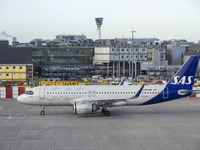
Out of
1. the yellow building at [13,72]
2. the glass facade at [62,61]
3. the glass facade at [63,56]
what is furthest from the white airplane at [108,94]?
the glass facade at [63,56]

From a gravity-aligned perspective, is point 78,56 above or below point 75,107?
above

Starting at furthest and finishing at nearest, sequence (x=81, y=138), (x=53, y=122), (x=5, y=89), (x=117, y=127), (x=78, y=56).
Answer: (x=78, y=56), (x=5, y=89), (x=53, y=122), (x=117, y=127), (x=81, y=138)

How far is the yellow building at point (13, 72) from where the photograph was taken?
85.8 meters

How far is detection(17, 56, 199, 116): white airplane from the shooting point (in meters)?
39.1

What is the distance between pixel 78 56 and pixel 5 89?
64.9m

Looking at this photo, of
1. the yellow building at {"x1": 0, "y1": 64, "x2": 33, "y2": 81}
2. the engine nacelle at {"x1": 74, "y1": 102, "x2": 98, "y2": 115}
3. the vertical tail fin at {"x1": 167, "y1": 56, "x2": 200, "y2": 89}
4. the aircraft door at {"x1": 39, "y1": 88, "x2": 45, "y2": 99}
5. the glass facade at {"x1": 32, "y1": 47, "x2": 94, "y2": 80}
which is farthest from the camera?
the glass facade at {"x1": 32, "y1": 47, "x2": 94, "y2": 80}

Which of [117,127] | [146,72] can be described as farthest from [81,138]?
[146,72]

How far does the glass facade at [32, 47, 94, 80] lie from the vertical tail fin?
258 feet

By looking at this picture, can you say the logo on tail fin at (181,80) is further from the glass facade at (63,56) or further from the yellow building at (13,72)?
the glass facade at (63,56)

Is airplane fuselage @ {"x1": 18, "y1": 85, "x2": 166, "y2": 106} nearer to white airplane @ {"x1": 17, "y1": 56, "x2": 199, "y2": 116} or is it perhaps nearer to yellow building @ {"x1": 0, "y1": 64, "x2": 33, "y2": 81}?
white airplane @ {"x1": 17, "y1": 56, "x2": 199, "y2": 116}

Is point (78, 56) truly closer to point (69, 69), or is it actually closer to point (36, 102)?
point (69, 69)

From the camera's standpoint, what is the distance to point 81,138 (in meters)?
28.1

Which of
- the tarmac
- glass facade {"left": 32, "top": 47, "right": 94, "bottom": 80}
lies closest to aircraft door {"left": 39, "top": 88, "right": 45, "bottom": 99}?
the tarmac

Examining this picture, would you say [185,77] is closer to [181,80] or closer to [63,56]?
[181,80]
